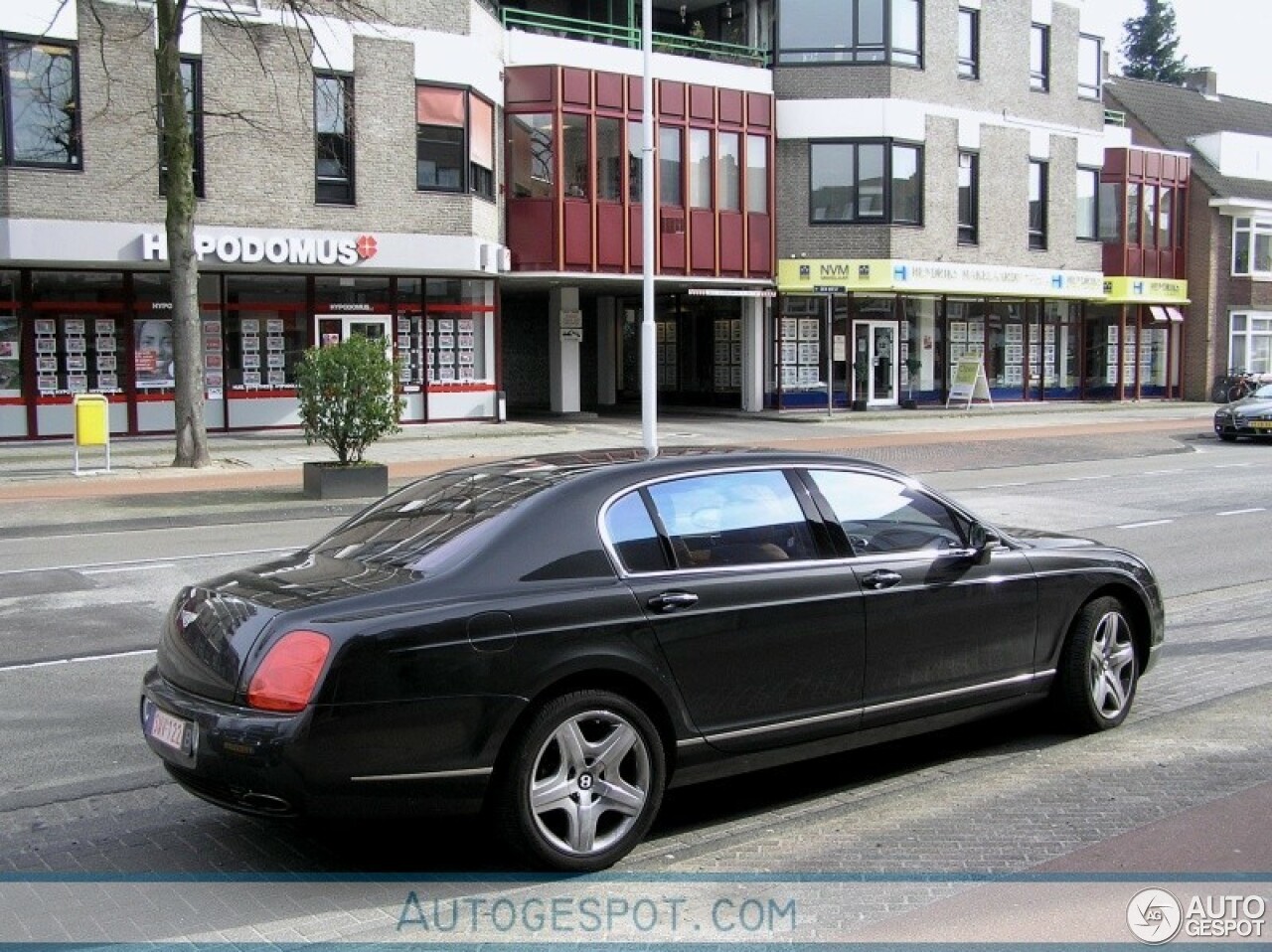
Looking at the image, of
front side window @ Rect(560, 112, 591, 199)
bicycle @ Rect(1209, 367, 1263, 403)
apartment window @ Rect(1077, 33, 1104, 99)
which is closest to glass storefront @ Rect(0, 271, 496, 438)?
front side window @ Rect(560, 112, 591, 199)

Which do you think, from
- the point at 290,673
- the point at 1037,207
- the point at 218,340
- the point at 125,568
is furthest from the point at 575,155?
the point at 290,673

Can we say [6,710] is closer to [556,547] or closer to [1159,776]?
[556,547]

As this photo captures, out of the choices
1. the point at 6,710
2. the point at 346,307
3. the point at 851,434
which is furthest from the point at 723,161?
the point at 6,710

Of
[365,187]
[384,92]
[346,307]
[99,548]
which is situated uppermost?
[384,92]

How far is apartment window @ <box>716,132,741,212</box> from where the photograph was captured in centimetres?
3119

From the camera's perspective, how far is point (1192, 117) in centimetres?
4494

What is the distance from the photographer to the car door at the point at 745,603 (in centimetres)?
505

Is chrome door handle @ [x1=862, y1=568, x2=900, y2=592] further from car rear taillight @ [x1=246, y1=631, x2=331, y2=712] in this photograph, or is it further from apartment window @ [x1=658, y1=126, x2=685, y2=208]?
apartment window @ [x1=658, y1=126, x2=685, y2=208]

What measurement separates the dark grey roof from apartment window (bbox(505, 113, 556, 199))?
23.4 m

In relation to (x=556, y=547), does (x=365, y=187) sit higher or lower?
higher

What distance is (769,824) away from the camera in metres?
5.35

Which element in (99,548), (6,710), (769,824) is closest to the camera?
(769,824)

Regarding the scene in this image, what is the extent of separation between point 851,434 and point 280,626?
23.9 metres

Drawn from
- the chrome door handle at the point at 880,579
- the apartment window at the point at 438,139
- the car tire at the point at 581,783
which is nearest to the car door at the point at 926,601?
the chrome door handle at the point at 880,579
